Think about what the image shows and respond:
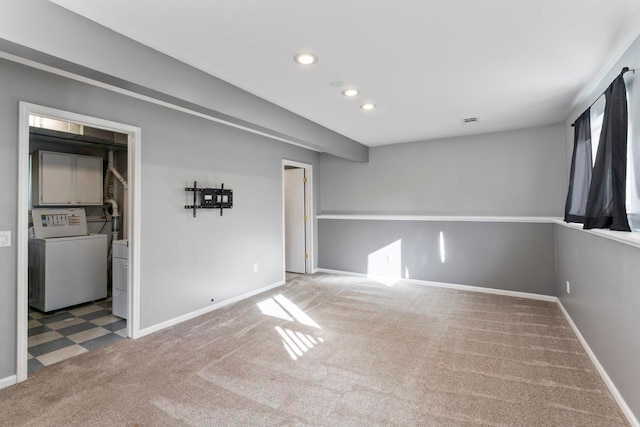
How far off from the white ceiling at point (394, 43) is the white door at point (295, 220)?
272 cm

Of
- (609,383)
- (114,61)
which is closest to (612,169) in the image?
(609,383)

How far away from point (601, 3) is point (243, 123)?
2.83m

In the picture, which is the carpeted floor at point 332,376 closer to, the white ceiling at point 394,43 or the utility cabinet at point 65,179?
the white ceiling at point 394,43

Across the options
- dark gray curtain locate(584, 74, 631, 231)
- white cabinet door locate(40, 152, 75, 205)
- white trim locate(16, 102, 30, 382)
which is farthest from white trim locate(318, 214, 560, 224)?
white trim locate(16, 102, 30, 382)

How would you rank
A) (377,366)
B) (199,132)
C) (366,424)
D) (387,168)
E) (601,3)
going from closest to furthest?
(601,3), (366,424), (377,366), (199,132), (387,168)

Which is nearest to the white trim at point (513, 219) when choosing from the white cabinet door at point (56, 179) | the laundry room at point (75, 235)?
the laundry room at point (75, 235)

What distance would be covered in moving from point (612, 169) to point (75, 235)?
237 inches

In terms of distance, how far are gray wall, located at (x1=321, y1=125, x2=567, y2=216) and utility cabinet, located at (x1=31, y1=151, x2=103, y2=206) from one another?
386cm

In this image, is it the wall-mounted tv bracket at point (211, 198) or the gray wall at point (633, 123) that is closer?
the gray wall at point (633, 123)

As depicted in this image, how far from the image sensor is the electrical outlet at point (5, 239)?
230cm

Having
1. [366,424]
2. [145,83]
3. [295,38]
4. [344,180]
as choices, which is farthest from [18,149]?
[344,180]

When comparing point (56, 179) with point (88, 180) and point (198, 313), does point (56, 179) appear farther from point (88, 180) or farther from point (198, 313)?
point (198, 313)

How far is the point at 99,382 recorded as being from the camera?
238 cm

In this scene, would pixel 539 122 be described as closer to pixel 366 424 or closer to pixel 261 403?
pixel 366 424
